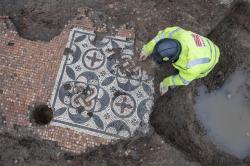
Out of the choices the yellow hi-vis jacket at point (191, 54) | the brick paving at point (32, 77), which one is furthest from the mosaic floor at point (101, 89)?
the yellow hi-vis jacket at point (191, 54)

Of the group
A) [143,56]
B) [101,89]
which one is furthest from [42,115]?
[143,56]

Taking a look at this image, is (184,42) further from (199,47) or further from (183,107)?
(183,107)

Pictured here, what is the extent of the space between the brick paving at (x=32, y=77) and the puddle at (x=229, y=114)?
1.70m

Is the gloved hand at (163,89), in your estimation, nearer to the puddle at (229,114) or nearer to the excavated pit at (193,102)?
the excavated pit at (193,102)

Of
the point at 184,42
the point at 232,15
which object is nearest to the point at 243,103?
the point at 232,15

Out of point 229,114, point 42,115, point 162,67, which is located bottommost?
point 42,115

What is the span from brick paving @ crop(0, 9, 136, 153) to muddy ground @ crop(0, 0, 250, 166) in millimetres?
133

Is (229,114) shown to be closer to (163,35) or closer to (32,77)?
(163,35)

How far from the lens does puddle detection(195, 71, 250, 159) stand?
600 cm

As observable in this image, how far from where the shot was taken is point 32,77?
5902 millimetres

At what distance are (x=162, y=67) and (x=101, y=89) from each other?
3.49 ft

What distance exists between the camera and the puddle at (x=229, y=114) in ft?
19.7

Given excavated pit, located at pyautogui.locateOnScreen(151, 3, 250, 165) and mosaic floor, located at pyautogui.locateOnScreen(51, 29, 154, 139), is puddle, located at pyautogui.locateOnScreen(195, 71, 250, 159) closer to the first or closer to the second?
excavated pit, located at pyautogui.locateOnScreen(151, 3, 250, 165)

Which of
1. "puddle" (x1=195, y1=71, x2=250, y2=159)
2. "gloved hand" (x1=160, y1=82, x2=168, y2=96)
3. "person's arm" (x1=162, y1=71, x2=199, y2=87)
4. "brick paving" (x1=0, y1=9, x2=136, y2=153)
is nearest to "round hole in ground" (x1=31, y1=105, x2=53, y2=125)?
"brick paving" (x1=0, y1=9, x2=136, y2=153)
